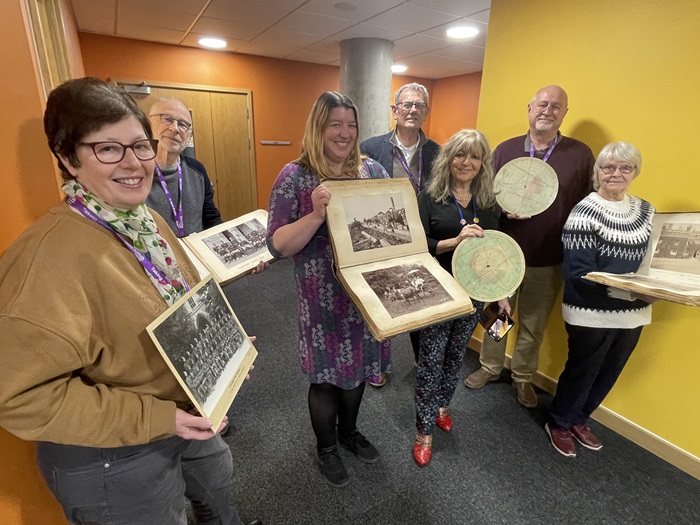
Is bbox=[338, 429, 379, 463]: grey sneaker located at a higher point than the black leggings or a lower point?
lower

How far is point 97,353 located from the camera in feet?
2.34

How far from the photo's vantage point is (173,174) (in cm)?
165

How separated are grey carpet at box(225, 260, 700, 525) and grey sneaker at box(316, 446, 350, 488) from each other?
0.03 m

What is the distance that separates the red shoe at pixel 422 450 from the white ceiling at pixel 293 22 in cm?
338

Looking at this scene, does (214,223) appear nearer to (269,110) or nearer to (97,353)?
(97,353)

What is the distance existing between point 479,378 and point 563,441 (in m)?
0.61

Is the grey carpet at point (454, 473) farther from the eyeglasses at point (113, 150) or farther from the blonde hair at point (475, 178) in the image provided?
the eyeglasses at point (113, 150)

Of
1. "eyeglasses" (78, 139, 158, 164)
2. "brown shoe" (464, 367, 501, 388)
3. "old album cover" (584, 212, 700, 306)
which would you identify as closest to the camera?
"eyeglasses" (78, 139, 158, 164)

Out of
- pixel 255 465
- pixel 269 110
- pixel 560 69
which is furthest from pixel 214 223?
pixel 269 110

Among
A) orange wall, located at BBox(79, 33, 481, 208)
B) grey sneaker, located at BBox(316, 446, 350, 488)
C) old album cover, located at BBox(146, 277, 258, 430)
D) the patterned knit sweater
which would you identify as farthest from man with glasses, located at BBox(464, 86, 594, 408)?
orange wall, located at BBox(79, 33, 481, 208)

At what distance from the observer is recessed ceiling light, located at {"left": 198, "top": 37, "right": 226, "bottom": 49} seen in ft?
14.6

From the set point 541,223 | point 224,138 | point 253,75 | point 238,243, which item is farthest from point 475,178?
point 253,75

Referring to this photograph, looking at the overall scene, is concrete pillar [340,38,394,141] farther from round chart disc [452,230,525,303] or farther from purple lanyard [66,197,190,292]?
purple lanyard [66,197,190,292]

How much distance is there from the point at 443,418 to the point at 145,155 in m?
2.00
